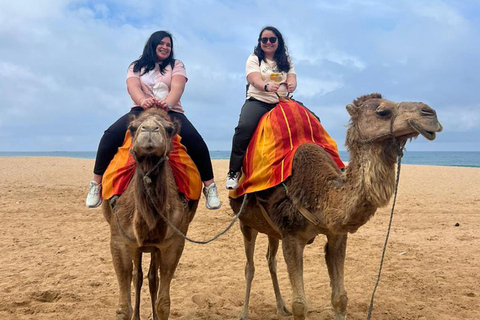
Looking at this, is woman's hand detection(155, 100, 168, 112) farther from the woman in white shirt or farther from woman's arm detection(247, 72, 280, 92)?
woman's arm detection(247, 72, 280, 92)

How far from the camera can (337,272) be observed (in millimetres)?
4621

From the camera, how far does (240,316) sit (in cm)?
565

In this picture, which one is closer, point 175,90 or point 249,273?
point 175,90

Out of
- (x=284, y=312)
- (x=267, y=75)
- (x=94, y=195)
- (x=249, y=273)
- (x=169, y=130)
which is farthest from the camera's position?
(x=249, y=273)

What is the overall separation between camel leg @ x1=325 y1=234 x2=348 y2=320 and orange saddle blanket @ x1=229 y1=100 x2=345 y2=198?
0.83m

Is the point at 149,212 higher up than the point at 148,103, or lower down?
lower down

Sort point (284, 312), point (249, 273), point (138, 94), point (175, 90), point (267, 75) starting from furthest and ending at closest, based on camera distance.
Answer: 1. point (249, 273)
2. point (284, 312)
3. point (267, 75)
4. point (175, 90)
5. point (138, 94)

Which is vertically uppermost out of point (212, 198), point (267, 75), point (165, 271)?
point (267, 75)

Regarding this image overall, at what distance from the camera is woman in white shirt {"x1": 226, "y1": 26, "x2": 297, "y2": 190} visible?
523 cm

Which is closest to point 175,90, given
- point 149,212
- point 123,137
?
point 123,137

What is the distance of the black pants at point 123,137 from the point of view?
15.9ft

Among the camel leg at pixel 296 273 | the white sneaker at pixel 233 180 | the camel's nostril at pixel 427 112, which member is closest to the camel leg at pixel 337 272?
the camel leg at pixel 296 273

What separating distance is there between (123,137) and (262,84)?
5.58 feet

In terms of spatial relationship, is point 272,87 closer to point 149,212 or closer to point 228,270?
point 149,212
